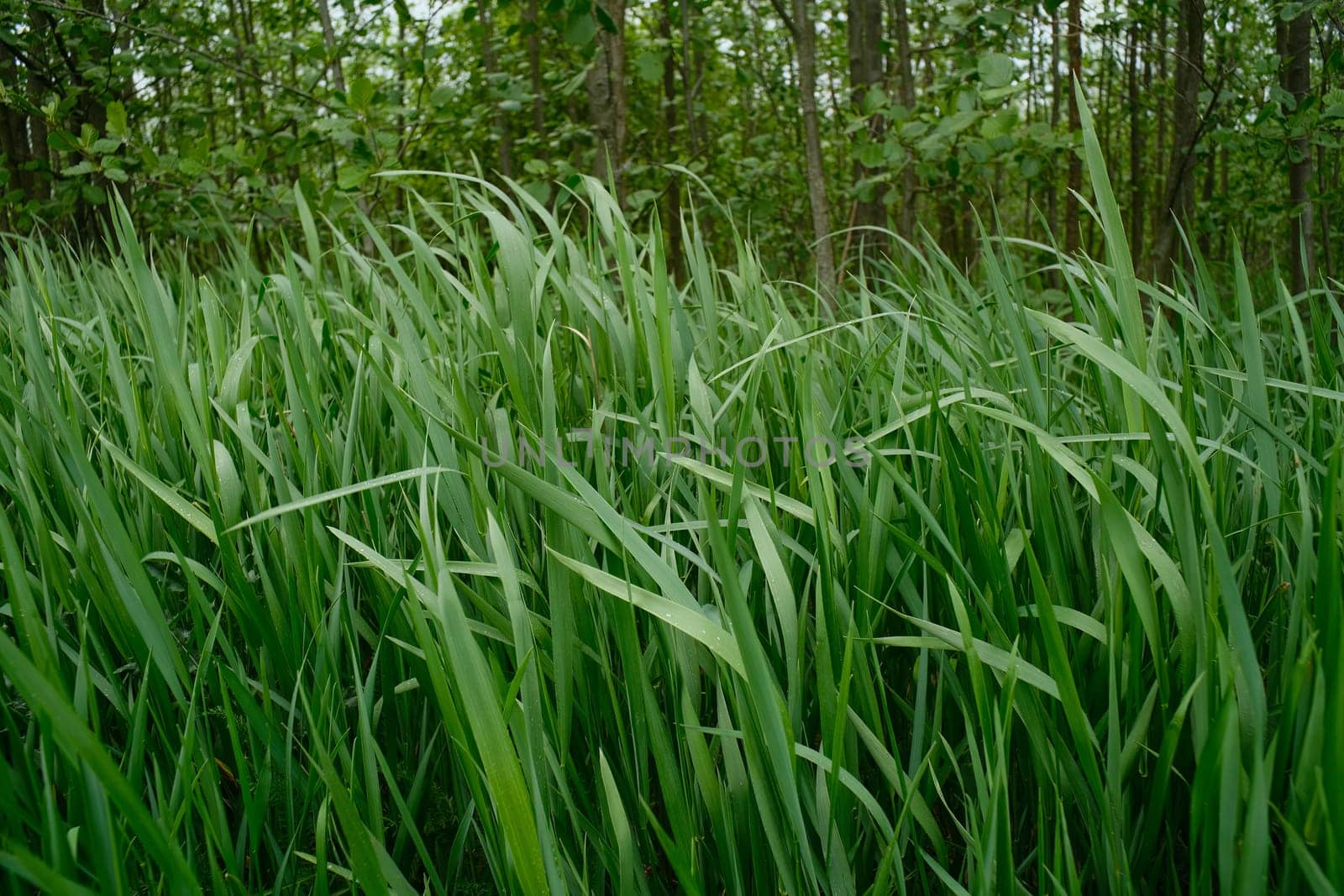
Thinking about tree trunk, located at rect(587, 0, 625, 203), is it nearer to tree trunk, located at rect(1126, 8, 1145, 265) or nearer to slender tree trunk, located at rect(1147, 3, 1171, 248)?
slender tree trunk, located at rect(1147, 3, 1171, 248)

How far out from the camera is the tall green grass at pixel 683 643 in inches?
21.2

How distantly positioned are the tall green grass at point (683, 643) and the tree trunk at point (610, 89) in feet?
5.92

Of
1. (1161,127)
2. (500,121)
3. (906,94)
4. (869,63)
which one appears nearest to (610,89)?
(869,63)

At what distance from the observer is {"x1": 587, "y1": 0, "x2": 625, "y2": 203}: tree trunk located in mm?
2729

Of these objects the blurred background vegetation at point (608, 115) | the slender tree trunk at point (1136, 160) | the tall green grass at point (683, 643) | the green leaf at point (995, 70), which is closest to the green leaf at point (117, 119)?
the blurred background vegetation at point (608, 115)

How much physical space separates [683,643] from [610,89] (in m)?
2.41

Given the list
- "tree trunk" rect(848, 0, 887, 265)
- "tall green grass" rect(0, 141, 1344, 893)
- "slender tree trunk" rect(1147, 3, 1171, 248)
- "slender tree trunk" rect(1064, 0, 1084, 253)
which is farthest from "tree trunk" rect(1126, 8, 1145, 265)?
"tall green grass" rect(0, 141, 1344, 893)

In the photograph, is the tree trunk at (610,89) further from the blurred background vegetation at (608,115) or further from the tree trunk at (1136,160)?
the tree trunk at (1136,160)

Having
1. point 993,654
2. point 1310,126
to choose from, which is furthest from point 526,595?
point 1310,126

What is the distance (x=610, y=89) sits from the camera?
2.79 meters

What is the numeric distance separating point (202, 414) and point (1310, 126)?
2.61 meters

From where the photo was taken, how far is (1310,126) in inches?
93.8

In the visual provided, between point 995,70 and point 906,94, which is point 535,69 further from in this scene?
point 995,70

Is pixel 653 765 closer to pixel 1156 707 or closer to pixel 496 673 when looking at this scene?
pixel 496 673
